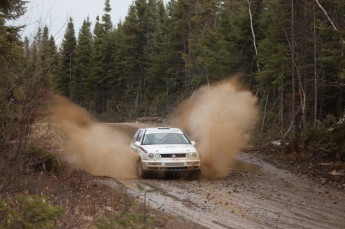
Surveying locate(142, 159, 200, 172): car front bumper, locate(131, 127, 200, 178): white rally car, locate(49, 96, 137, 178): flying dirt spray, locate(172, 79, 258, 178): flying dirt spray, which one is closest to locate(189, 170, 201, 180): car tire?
locate(131, 127, 200, 178): white rally car

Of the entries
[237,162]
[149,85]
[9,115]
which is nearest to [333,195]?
[237,162]

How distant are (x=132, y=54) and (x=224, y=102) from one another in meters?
46.3

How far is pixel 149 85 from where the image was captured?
66.3 meters

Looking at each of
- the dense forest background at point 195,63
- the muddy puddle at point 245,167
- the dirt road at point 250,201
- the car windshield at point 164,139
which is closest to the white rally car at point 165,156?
the car windshield at point 164,139

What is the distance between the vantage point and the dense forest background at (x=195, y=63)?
273 inches

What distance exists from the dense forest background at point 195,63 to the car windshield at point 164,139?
371 centimetres

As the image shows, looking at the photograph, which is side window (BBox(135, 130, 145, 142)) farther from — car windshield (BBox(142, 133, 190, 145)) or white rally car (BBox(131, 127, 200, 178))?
white rally car (BBox(131, 127, 200, 178))

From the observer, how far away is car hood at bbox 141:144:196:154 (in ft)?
52.1

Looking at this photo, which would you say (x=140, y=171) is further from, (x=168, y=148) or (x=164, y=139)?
(x=164, y=139)

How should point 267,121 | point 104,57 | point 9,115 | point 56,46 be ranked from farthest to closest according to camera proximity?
point 104,57 < point 267,121 < point 56,46 < point 9,115

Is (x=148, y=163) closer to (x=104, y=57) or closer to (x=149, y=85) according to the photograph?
(x=149, y=85)

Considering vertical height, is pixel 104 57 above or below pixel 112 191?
above

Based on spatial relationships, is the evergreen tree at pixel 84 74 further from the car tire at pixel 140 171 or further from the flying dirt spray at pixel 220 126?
the car tire at pixel 140 171

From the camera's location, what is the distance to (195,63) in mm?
49031
